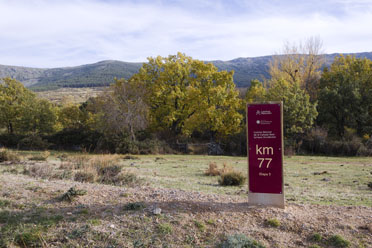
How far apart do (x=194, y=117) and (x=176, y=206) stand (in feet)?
90.5

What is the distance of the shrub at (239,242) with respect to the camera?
4961mm

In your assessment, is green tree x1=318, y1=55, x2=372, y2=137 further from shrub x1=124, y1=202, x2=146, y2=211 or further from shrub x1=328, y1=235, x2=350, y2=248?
shrub x1=124, y1=202, x2=146, y2=211

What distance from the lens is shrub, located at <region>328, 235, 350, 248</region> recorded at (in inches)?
204

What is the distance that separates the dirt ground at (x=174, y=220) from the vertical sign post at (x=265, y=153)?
0.36 metres

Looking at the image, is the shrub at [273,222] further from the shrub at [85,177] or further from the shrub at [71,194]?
the shrub at [85,177]

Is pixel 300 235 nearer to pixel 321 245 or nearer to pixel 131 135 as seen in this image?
pixel 321 245

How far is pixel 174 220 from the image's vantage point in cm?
571

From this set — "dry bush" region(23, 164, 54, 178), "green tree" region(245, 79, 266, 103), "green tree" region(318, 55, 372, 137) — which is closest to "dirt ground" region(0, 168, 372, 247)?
"dry bush" region(23, 164, 54, 178)

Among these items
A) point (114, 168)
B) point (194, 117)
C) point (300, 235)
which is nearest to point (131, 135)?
point (194, 117)

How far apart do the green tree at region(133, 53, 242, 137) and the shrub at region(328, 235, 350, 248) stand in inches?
1095

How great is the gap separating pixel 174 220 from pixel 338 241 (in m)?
2.81

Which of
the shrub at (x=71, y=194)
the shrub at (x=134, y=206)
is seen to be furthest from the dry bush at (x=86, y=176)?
the shrub at (x=134, y=206)

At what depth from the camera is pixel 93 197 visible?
6.97 meters

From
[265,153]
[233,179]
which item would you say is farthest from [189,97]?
[265,153]
